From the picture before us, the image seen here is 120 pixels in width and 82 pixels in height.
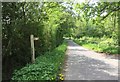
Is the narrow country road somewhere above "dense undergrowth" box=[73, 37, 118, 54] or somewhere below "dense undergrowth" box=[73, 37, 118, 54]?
above

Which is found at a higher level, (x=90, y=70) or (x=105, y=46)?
(x=90, y=70)

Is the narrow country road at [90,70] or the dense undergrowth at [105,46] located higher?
the narrow country road at [90,70]

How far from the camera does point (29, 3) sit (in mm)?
11445

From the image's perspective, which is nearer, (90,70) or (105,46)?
(90,70)

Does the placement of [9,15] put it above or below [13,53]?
above

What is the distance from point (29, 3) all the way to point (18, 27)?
6.39 feet

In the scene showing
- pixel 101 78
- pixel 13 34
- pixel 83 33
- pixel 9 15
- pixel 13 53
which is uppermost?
pixel 9 15

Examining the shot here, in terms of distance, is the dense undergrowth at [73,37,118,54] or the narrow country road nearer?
the narrow country road

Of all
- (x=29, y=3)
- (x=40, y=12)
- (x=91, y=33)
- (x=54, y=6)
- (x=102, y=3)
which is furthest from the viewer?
(x=91, y=33)

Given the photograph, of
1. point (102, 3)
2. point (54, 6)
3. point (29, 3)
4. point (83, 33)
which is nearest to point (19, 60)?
point (29, 3)

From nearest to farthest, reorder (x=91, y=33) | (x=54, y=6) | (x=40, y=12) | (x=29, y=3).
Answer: (x=29, y=3) < (x=40, y=12) < (x=54, y=6) < (x=91, y=33)

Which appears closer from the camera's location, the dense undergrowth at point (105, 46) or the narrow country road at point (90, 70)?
the narrow country road at point (90, 70)

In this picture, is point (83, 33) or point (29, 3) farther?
point (83, 33)

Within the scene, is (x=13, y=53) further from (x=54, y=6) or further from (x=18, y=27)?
(x=54, y=6)
